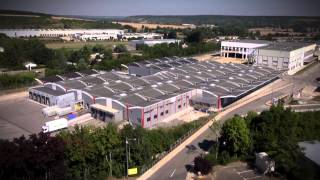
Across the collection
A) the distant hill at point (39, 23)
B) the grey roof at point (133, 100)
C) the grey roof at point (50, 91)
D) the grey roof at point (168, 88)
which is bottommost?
the grey roof at point (50, 91)

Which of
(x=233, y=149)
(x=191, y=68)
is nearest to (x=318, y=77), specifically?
(x=191, y=68)

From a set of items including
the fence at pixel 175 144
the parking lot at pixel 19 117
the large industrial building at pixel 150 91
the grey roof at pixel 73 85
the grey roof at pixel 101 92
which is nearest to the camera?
the fence at pixel 175 144

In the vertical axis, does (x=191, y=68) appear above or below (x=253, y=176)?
above

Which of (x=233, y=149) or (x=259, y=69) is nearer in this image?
(x=233, y=149)

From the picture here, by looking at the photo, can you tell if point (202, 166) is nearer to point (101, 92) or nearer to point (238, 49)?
point (101, 92)

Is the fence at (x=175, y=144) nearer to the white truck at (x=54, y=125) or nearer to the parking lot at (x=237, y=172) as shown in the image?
the parking lot at (x=237, y=172)

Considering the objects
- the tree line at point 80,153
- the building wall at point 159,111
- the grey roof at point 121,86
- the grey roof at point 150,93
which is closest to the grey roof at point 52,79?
the grey roof at point 121,86

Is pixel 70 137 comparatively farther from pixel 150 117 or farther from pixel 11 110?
pixel 11 110
